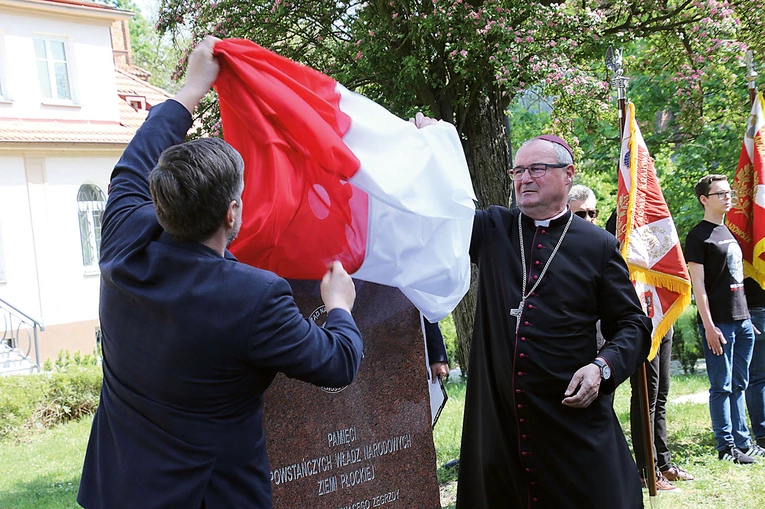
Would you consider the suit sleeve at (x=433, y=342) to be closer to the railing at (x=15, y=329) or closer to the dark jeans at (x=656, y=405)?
the dark jeans at (x=656, y=405)

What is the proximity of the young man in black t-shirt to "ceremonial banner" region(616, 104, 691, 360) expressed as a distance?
0.85 m

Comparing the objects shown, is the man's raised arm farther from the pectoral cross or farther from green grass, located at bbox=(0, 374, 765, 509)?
green grass, located at bbox=(0, 374, 765, 509)

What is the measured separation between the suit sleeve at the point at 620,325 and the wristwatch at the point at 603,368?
19mm

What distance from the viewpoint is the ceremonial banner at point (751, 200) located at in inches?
250

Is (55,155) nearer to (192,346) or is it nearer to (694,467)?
(694,467)

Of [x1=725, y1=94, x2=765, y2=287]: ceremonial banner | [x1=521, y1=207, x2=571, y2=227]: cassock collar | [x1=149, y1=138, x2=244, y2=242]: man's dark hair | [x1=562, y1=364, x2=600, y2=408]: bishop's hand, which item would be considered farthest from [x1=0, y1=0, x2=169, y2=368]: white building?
[x1=149, y1=138, x2=244, y2=242]: man's dark hair

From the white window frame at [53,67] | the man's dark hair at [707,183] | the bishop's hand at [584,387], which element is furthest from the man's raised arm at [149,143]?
the white window frame at [53,67]

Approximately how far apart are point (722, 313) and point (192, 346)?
207 inches

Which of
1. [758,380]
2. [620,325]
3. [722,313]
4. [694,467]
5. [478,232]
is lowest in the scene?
[694,467]

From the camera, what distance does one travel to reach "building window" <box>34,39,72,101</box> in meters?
19.7

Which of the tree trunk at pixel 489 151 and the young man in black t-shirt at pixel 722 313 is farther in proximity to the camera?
the tree trunk at pixel 489 151

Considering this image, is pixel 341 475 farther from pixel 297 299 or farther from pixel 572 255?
pixel 572 255

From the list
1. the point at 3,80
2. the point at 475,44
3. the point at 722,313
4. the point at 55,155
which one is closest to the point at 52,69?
the point at 3,80

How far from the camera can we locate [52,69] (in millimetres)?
19844
